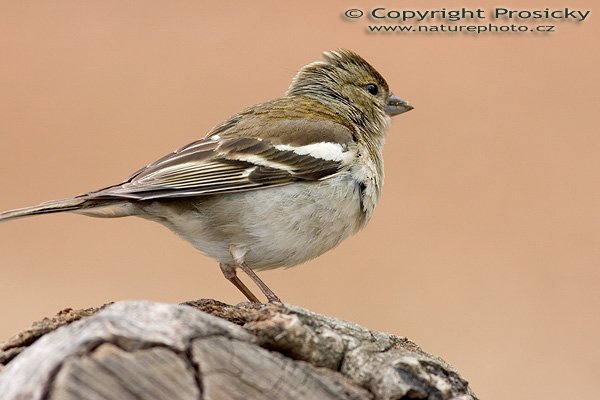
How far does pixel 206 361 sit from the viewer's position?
2.60 metres

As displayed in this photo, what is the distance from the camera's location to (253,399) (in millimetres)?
2619

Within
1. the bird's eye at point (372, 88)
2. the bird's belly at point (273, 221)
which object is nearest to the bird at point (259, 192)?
the bird's belly at point (273, 221)

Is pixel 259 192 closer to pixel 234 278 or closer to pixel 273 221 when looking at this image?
pixel 273 221

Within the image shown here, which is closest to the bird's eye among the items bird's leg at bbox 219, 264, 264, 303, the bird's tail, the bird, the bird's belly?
the bird

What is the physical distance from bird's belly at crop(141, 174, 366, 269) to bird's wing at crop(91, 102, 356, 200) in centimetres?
7

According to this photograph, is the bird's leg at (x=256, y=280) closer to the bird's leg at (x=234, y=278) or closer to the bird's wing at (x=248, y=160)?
the bird's leg at (x=234, y=278)

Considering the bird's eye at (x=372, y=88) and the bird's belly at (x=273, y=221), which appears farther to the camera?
the bird's eye at (x=372, y=88)

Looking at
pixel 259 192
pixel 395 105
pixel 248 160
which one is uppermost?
pixel 395 105

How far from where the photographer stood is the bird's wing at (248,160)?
473cm

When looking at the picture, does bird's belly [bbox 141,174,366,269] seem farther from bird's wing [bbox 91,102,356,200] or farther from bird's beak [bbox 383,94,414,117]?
bird's beak [bbox 383,94,414,117]

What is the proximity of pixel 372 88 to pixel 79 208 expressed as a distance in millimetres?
2550

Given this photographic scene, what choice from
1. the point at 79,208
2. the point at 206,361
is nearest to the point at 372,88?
the point at 79,208

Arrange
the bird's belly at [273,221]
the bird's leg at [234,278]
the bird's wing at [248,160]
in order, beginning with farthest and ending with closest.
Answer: the bird's leg at [234,278], the bird's belly at [273,221], the bird's wing at [248,160]

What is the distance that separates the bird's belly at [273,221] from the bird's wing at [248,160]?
71 mm
